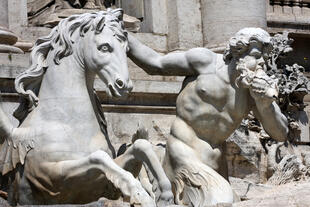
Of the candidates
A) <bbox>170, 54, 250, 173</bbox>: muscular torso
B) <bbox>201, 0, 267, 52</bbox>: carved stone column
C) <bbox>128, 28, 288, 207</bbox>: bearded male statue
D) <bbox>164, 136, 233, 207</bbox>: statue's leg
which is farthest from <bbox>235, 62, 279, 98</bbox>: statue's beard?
<bbox>201, 0, 267, 52</bbox>: carved stone column

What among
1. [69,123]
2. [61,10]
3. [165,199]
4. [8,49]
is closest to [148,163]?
[165,199]

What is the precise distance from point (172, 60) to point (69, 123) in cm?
122

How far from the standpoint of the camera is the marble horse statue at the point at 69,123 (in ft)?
29.4

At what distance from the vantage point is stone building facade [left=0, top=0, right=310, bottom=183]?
1197 cm

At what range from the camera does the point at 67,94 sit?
9.23m

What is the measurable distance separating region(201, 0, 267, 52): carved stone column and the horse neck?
4.20 meters

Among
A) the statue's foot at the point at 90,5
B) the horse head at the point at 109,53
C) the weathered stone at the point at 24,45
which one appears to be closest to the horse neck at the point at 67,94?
the horse head at the point at 109,53

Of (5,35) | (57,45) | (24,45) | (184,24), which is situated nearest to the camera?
(57,45)

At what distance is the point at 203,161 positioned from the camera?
9.75 m

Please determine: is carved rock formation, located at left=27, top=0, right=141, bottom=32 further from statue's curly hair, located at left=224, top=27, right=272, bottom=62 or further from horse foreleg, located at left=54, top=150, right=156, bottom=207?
horse foreleg, located at left=54, top=150, right=156, bottom=207

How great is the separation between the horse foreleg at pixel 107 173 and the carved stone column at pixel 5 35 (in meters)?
3.21

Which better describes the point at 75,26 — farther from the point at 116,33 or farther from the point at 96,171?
A: the point at 96,171

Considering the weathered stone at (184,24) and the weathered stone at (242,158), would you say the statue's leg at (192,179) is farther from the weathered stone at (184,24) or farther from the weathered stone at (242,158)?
the weathered stone at (184,24)

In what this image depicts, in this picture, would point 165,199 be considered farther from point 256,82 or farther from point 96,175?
point 256,82
